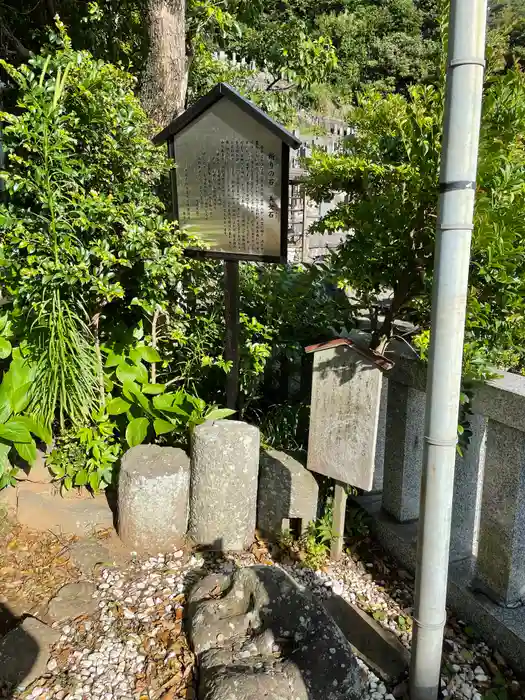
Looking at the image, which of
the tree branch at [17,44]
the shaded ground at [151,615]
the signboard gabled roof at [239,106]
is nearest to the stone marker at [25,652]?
the shaded ground at [151,615]

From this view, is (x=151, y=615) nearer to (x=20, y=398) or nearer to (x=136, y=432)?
(x=136, y=432)

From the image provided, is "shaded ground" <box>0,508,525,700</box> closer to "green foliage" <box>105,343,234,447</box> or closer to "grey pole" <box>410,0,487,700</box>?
"grey pole" <box>410,0,487,700</box>

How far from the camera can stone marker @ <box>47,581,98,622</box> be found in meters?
2.55

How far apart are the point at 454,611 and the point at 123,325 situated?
2.65 m

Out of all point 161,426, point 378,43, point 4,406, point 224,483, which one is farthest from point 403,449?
point 378,43

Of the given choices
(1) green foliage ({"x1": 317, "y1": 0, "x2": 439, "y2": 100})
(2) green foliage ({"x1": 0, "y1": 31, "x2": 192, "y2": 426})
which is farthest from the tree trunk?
(1) green foliage ({"x1": 317, "y1": 0, "x2": 439, "y2": 100})

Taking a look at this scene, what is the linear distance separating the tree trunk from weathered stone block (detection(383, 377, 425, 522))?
2552mm

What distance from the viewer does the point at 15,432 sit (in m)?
2.95

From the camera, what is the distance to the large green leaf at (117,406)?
11.0 ft

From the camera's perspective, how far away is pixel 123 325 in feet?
12.0

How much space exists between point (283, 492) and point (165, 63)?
10.1 feet

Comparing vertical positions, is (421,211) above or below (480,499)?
above

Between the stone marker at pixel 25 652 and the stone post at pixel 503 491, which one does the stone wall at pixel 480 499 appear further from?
the stone marker at pixel 25 652

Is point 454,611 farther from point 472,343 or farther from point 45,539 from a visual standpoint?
point 45,539
